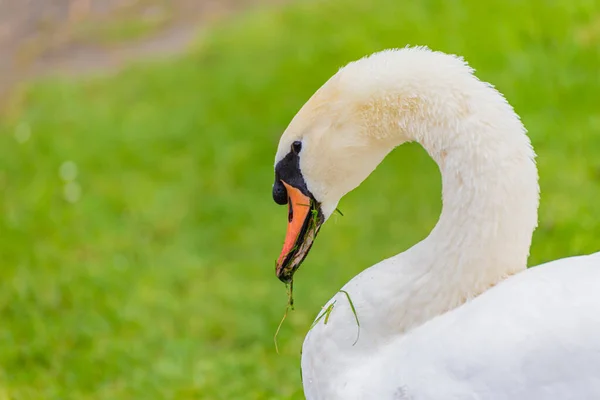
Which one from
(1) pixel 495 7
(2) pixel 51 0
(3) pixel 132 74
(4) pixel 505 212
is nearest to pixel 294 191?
(4) pixel 505 212

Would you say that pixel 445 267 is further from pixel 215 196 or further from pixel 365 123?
pixel 215 196

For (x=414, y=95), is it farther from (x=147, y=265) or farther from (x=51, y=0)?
(x=51, y=0)

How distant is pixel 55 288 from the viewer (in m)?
4.74

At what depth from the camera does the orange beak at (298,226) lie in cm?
262

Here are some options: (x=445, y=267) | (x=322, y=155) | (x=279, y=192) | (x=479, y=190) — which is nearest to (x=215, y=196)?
(x=279, y=192)

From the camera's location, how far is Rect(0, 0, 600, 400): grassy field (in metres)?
4.22

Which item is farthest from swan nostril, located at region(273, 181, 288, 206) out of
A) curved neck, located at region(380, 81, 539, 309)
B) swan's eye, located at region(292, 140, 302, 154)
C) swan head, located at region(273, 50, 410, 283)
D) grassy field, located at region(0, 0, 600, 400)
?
grassy field, located at region(0, 0, 600, 400)

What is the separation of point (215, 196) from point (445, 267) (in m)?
3.35

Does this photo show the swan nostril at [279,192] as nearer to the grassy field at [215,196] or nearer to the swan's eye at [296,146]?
the swan's eye at [296,146]

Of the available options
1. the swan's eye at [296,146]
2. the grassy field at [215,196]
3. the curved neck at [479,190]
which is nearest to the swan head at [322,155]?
the swan's eye at [296,146]

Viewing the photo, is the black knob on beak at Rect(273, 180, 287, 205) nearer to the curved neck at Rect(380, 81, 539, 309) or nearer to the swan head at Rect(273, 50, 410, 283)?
the swan head at Rect(273, 50, 410, 283)

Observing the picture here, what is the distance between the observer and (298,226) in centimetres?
262

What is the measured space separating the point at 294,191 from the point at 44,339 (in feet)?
7.18

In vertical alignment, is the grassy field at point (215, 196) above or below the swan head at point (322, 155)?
below
